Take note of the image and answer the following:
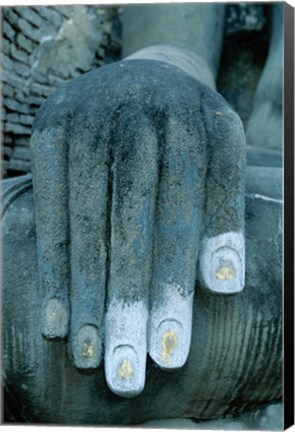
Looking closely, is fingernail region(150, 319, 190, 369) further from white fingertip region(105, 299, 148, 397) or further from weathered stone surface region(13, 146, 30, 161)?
weathered stone surface region(13, 146, 30, 161)

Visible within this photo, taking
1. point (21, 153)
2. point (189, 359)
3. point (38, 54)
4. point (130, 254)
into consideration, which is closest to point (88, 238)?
point (130, 254)

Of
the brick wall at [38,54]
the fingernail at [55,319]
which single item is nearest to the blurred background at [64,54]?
the brick wall at [38,54]

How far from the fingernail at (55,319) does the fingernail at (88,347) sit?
0.06ft

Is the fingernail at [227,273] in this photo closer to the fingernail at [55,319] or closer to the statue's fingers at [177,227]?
the statue's fingers at [177,227]

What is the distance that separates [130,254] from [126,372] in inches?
4.4

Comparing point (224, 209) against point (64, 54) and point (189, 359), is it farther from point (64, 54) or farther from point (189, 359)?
point (64, 54)

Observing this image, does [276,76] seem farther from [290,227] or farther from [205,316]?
[205,316]

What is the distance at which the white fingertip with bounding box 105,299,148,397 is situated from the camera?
708 millimetres

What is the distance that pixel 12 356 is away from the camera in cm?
84

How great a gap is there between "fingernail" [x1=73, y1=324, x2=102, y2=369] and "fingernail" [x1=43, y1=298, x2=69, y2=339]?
2cm

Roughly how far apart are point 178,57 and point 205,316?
49 cm

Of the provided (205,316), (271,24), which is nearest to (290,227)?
(205,316)

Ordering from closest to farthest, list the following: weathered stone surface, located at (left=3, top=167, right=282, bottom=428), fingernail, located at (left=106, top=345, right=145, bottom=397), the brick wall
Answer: fingernail, located at (left=106, top=345, right=145, bottom=397)
weathered stone surface, located at (left=3, top=167, right=282, bottom=428)
the brick wall

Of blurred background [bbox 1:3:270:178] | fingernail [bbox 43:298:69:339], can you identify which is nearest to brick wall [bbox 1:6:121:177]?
blurred background [bbox 1:3:270:178]
